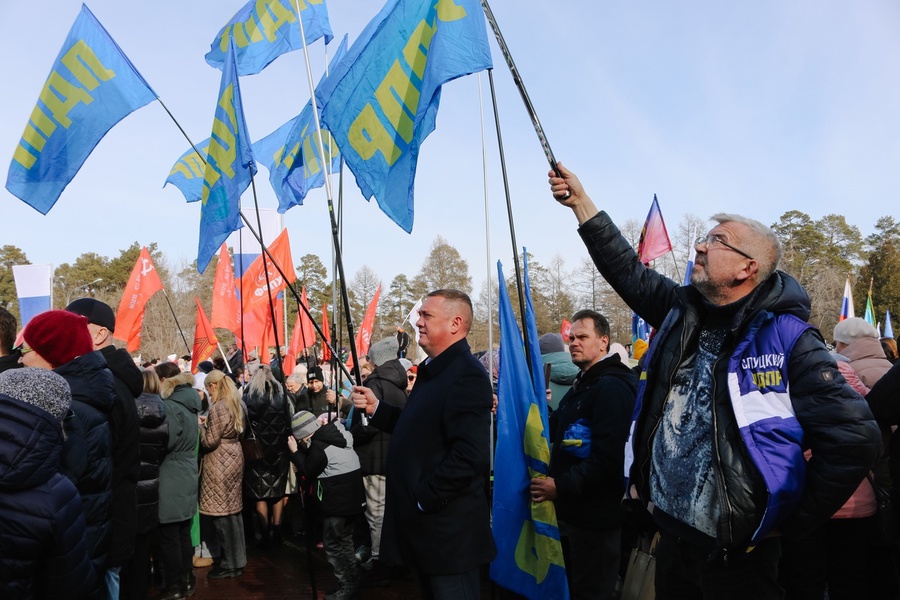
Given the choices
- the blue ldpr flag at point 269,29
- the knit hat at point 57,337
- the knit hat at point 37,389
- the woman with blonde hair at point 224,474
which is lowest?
the woman with blonde hair at point 224,474

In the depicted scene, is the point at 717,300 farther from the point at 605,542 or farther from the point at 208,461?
the point at 208,461

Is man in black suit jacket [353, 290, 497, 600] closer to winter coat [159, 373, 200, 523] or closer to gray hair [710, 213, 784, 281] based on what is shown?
gray hair [710, 213, 784, 281]

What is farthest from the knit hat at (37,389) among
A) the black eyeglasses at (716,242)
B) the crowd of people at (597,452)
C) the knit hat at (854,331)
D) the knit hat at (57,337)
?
the knit hat at (854,331)

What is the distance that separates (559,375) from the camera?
231 inches

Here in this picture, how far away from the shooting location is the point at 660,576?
8.29ft

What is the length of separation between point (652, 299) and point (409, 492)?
147cm

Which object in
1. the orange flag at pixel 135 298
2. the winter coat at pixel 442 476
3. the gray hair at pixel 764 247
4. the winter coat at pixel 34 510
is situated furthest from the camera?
the orange flag at pixel 135 298

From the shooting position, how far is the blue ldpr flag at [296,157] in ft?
22.1

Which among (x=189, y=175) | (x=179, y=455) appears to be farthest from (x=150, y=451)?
(x=189, y=175)

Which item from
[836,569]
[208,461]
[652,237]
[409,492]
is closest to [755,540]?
[409,492]

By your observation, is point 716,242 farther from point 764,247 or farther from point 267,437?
point 267,437

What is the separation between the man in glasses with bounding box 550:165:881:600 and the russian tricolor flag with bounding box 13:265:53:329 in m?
12.7

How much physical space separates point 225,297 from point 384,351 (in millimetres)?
6135

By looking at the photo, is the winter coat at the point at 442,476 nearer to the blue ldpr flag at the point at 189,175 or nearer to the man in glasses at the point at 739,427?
the man in glasses at the point at 739,427
